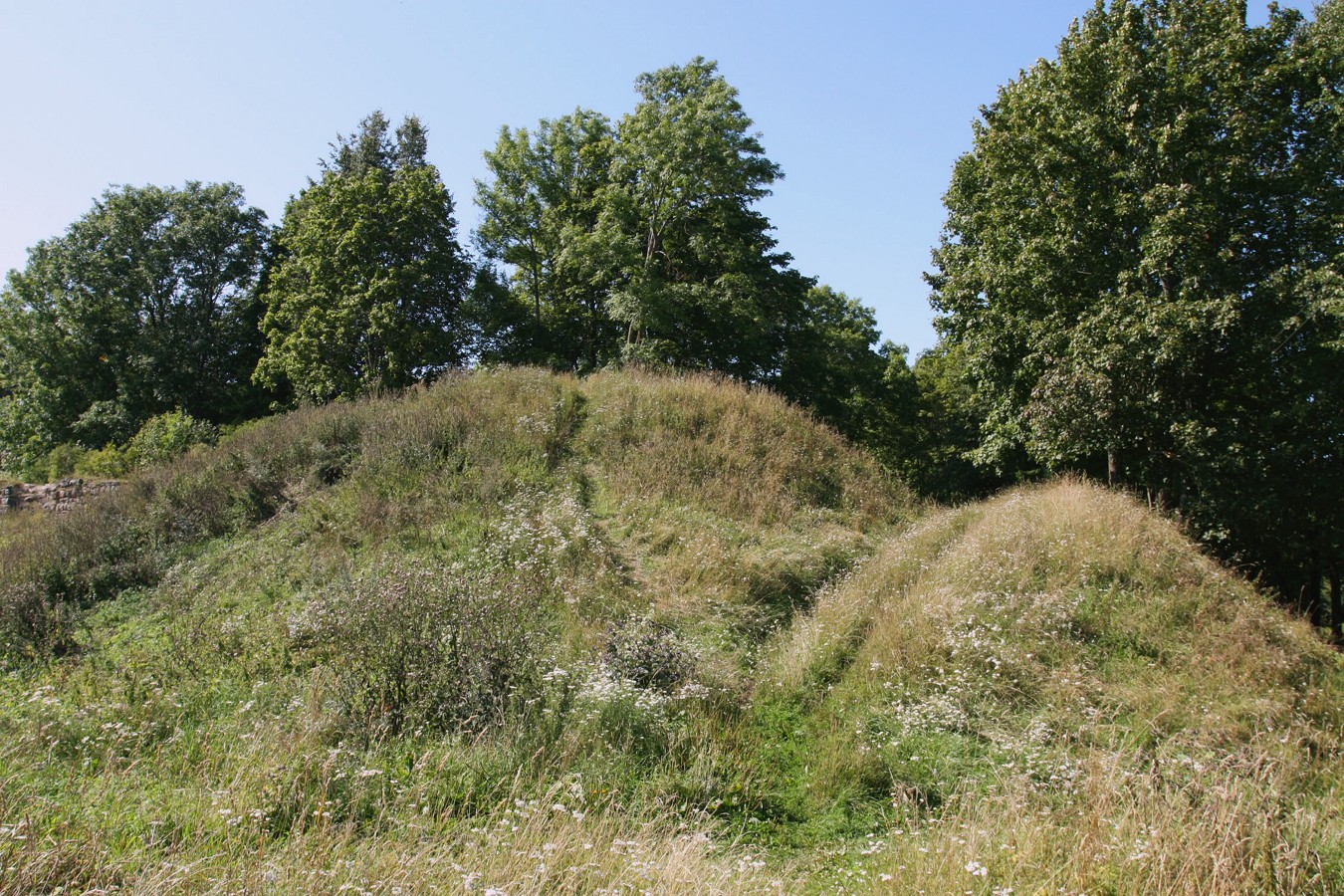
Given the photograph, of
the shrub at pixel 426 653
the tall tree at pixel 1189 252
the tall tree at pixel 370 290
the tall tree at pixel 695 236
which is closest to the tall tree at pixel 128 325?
the tall tree at pixel 370 290

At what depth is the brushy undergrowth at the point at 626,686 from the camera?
13.0 ft

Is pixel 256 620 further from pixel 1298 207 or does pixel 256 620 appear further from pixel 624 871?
pixel 1298 207

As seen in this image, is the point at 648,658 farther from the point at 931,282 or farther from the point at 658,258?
the point at 658,258

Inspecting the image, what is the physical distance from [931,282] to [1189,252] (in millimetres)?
7592

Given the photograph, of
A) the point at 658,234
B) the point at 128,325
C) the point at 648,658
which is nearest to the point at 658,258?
the point at 658,234

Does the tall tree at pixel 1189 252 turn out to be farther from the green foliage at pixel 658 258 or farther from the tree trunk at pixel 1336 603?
the green foliage at pixel 658 258

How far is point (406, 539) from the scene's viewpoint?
11188 mm

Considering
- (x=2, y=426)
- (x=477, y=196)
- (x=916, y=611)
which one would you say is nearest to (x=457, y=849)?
(x=916, y=611)

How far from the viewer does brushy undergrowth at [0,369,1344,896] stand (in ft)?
13.0

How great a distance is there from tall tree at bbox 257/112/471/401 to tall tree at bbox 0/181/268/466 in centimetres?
564

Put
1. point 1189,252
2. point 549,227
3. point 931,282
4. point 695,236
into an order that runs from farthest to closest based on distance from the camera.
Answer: point 549,227, point 695,236, point 931,282, point 1189,252

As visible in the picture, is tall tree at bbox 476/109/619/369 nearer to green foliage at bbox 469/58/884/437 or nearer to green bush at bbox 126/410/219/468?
green foliage at bbox 469/58/884/437

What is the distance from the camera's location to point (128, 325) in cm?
3291

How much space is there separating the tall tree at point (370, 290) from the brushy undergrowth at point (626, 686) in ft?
46.1
